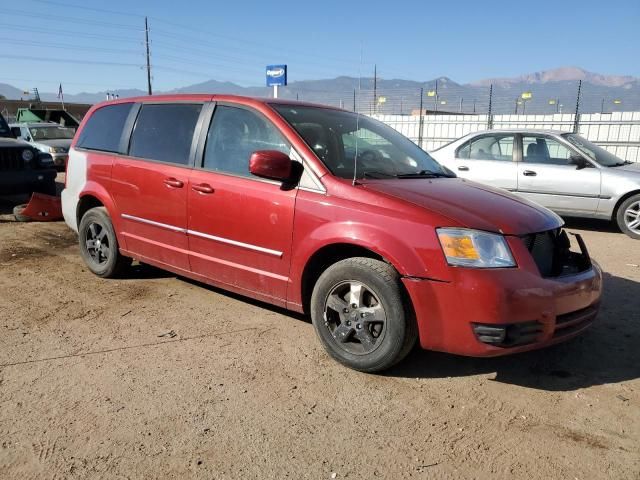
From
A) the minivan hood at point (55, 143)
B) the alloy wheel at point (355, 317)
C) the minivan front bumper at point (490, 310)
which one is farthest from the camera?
the minivan hood at point (55, 143)

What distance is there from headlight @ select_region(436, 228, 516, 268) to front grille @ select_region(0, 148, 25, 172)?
8.20m

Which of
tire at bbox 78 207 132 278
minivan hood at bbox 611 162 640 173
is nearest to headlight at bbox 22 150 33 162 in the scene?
tire at bbox 78 207 132 278

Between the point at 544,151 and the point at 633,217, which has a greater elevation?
the point at 544,151

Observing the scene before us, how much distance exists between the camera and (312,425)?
2.71 m

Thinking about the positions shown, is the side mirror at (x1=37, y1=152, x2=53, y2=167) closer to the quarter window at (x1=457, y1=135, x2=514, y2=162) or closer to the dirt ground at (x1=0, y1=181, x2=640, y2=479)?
the dirt ground at (x1=0, y1=181, x2=640, y2=479)

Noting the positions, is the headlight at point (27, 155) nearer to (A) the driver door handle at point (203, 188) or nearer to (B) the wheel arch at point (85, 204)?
(B) the wheel arch at point (85, 204)

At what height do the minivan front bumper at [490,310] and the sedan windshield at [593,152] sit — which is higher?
the sedan windshield at [593,152]

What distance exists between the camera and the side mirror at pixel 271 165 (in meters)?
3.38

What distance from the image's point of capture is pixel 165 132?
14.5 ft

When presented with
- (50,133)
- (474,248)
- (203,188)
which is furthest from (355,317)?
(50,133)

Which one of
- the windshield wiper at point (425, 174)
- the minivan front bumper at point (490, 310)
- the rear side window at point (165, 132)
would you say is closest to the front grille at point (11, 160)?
the rear side window at point (165, 132)

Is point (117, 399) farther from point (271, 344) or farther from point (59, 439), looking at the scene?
point (271, 344)

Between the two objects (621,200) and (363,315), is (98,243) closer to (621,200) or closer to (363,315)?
(363,315)

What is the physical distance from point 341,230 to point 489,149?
6105mm
